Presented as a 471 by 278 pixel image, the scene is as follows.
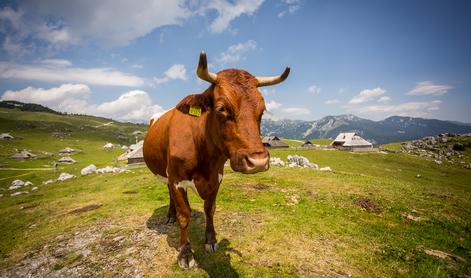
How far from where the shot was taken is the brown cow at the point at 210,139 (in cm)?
442

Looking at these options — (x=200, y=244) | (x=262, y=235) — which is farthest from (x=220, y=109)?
(x=262, y=235)

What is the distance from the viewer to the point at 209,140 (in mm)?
5863

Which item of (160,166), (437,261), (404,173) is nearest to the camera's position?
(437,261)

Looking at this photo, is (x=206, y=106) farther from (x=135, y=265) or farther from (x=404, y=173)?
(x=404, y=173)

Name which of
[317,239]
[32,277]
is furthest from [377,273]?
[32,277]

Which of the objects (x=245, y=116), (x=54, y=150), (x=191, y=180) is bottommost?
(x=54, y=150)

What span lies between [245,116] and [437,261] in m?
7.61

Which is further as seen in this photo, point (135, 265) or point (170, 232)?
point (170, 232)

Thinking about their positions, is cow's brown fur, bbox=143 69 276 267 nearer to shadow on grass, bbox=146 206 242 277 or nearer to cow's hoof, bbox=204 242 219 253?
cow's hoof, bbox=204 242 219 253

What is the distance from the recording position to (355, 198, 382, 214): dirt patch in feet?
37.1

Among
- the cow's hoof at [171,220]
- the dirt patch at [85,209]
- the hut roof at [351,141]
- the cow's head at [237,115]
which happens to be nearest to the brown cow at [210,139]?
the cow's head at [237,115]

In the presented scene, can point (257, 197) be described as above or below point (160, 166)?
below

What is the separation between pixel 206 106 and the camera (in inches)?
215

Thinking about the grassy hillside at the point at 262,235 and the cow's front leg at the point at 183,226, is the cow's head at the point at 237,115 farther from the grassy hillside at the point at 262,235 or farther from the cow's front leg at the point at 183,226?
the grassy hillside at the point at 262,235
